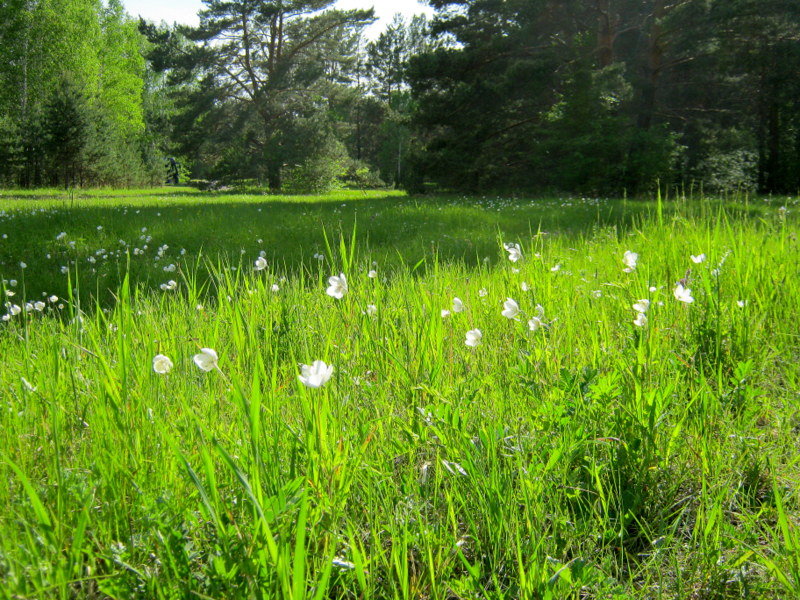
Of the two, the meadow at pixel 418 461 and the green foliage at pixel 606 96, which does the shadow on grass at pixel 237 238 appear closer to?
the meadow at pixel 418 461

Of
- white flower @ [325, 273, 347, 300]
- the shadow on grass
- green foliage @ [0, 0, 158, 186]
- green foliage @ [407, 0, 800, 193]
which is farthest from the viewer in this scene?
green foliage @ [0, 0, 158, 186]

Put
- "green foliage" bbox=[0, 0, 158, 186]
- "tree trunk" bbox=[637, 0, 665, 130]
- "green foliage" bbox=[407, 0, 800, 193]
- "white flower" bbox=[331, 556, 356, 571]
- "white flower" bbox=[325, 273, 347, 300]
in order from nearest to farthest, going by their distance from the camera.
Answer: "white flower" bbox=[331, 556, 356, 571] < "white flower" bbox=[325, 273, 347, 300] < "green foliage" bbox=[407, 0, 800, 193] < "tree trunk" bbox=[637, 0, 665, 130] < "green foliage" bbox=[0, 0, 158, 186]

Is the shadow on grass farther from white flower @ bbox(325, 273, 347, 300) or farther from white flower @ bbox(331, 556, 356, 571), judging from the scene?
white flower @ bbox(331, 556, 356, 571)

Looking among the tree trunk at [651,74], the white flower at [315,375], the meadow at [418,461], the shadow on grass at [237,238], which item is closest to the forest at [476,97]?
the tree trunk at [651,74]

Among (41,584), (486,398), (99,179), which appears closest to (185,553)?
(41,584)

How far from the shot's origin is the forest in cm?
1988

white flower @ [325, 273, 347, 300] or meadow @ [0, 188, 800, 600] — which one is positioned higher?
white flower @ [325, 273, 347, 300]

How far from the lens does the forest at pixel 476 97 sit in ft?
65.2

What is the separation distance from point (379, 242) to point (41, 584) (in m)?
6.95

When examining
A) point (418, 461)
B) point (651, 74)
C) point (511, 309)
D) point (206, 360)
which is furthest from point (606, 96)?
point (206, 360)

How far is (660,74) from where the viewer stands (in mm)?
23484

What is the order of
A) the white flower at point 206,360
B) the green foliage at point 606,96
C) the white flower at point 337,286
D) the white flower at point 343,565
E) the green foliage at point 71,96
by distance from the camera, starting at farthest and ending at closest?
the green foliage at point 71,96 < the green foliage at point 606,96 < the white flower at point 337,286 < the white flower at point 206,360 < the white flower at point 343,565

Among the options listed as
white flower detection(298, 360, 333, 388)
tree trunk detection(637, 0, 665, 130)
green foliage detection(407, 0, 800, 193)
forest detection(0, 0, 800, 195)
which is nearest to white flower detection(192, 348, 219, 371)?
white flower detection(298, 360, 333, 388)

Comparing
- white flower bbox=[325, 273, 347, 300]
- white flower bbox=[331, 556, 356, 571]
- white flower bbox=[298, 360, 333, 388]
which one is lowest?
white flower bbox=[331, 556, 356, 571]
